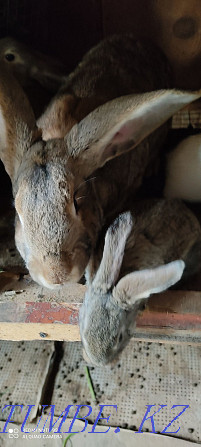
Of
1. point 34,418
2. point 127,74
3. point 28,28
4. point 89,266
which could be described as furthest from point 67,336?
point 28,28

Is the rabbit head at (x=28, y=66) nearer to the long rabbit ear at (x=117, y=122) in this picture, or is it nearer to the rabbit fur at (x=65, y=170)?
the rabbit fur at (x=65, y=170)

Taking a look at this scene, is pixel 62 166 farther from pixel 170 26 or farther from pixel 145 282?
pixel 170 26

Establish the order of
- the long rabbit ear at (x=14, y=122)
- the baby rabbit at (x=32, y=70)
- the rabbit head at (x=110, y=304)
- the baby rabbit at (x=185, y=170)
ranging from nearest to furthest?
the rabbit head at (x=110, y=304) → the long rabbit ear at (x=14, y=122) → the baby rabbit at (x=185, y=170) → the baby rabbit at (x=32, y=70)

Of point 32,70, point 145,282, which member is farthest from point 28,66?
point 145,282

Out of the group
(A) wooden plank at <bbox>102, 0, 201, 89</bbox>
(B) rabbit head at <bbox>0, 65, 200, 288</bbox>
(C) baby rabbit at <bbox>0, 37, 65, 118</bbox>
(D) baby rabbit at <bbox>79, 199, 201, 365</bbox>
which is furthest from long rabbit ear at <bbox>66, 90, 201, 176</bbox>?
(A) wooden plank at <bbox>102, 0, 201, 89</bbox>

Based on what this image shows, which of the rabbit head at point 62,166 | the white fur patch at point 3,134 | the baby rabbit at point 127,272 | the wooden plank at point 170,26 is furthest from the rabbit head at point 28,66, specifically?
the baby rabbit at point 127,272

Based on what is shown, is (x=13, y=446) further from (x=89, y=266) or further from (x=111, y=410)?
(x=89, y=266)

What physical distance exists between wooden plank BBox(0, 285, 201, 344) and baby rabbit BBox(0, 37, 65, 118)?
1.08 m

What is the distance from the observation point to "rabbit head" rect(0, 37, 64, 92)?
2068mm

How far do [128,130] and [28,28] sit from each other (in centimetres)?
132

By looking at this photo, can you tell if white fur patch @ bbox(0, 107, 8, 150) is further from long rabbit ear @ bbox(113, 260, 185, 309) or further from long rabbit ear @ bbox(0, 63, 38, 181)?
long rabbit ear @ bbox(113, 260, 185, 309)

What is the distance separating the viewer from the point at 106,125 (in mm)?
1315

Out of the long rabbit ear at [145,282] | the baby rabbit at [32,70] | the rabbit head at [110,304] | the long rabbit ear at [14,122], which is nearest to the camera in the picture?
the long rabbit ear at [145,282]

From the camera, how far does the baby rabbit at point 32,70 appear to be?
6.78 ft
